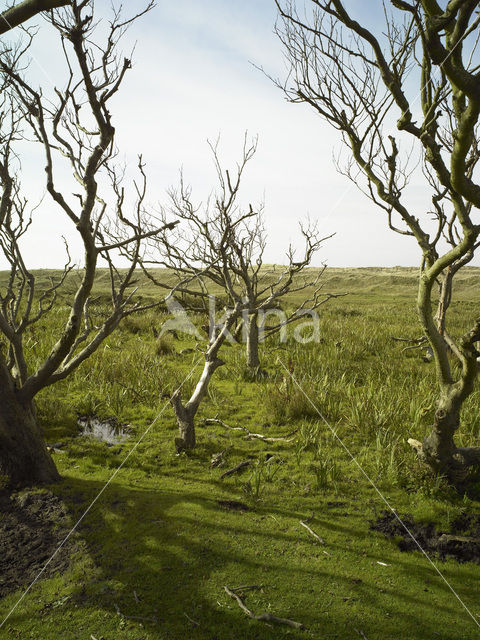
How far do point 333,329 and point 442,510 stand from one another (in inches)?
364

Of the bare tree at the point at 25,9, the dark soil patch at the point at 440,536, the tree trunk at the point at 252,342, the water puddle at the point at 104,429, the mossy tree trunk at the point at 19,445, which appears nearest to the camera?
the bare tree at the point at 25,9

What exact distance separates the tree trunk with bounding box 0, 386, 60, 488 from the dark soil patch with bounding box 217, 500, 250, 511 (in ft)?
4.87

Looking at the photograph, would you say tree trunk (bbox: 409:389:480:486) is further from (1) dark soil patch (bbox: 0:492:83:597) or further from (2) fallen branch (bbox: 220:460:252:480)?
(1) dark soil patch (bbox: 0:492:83:597)

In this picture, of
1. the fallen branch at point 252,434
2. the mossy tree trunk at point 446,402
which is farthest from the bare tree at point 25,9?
the fallen branch at point 252,434

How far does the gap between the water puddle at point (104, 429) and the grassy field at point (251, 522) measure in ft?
0.38

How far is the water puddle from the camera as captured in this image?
4.84m

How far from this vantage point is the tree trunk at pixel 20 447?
10.5 feet

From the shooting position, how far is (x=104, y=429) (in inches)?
202

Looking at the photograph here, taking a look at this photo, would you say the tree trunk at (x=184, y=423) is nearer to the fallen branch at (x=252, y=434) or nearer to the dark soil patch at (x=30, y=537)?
the fallen branch at (x=252, y=434)

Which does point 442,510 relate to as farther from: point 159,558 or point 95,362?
point 95,362

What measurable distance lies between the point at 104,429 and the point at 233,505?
8.08ft

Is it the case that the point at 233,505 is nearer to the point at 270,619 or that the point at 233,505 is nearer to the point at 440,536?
the point at 270,619

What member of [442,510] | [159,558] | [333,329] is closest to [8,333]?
[159,558]

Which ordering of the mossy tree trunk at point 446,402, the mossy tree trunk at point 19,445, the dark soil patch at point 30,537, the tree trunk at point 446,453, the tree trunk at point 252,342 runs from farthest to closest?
the tree trunk at point 252,342 < the tree trunk at point 446,453 < the mossy tree trunk at point 446,402 < the mossy tree trunk at point 19,445 < the dark soil patch at point 30,537
